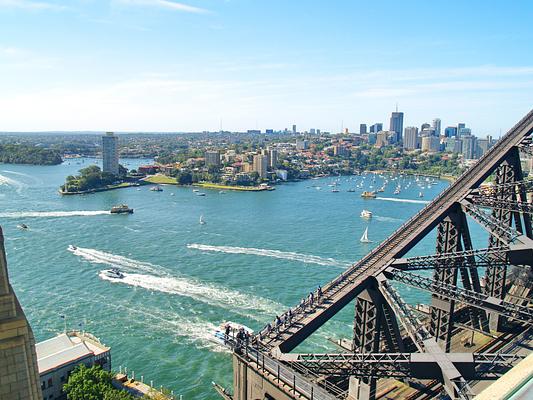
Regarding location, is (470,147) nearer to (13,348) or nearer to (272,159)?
(272,159)

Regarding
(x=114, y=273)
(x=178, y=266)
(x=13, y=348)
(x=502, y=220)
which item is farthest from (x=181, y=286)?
(x=13, y=348)

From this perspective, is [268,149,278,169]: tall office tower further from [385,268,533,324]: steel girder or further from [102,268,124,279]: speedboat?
[385,268,533,324]: steel girder

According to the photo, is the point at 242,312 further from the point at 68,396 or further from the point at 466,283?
the point at 466,283

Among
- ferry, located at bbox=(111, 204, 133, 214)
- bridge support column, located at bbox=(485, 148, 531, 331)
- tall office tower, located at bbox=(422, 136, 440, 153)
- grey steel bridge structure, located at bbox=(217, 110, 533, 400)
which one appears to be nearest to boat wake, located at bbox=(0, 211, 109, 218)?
ferry, located at bbox=(111, 204, 133, 214)

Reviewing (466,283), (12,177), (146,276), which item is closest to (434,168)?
(12,177)

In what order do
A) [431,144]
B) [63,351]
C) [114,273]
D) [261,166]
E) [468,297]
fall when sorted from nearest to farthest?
[468,297] < [63,351] < [114,273] < [261,166] < [431,144]
